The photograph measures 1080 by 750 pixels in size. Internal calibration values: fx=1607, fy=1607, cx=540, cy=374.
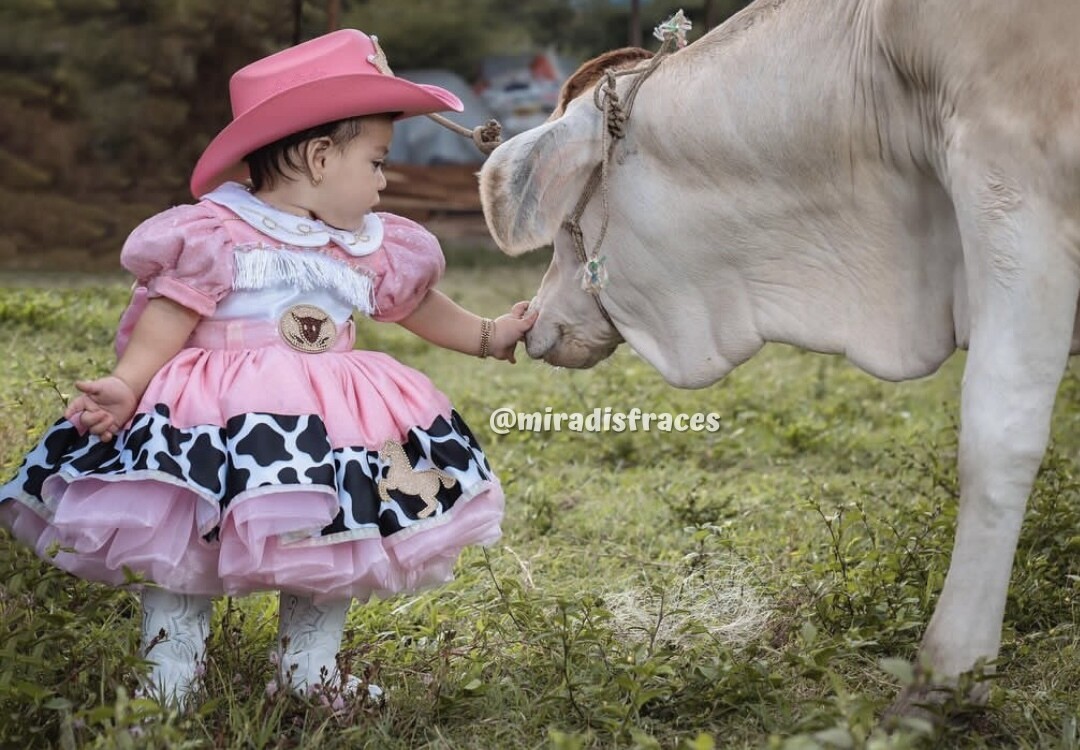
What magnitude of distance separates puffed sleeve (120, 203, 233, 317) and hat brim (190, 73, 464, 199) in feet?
0.55

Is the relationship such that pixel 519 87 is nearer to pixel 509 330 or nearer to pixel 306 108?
pixel 509 330

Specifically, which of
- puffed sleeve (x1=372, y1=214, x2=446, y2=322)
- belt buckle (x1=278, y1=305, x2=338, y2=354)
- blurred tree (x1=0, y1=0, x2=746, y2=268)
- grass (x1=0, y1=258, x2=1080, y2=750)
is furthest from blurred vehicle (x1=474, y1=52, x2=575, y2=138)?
belt buckle (x1=278, y1=305, x2=338, y2=354)

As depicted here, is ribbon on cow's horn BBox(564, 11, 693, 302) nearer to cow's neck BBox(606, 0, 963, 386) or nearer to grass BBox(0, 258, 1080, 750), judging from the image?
cow's neck BBox(606, 0, 963, 386)

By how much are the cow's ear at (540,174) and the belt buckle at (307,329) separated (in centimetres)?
52

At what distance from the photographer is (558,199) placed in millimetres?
3146

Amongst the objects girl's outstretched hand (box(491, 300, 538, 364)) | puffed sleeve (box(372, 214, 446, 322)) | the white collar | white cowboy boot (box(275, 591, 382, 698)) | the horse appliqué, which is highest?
the white collar

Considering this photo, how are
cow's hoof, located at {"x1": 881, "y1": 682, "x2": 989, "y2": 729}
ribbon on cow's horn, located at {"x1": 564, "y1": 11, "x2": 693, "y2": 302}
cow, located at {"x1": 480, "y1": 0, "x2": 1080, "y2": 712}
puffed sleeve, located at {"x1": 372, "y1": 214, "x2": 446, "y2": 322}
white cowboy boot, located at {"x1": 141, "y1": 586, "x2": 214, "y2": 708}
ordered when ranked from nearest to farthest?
cow's hoof, located at {"x1": 881, "y1": 682, "x2": 989, "y2": 729} < cow, located at {"x1": 480, "y1": 0, "x2": 1080, "y2": 712} < white cowboy boot, located at {"x1": 141, "y1": 586, "x2": 214, "y2": 708} < puffed sleeve, located at {"x1": 372, "y1": 214, "x2": 446, "y2": 322} < ribbon on cow's horn, located at {"x1": 564, "y1": 11, "x2": 693, "y2": 302}

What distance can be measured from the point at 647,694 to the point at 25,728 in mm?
982

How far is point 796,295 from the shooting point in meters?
3.07

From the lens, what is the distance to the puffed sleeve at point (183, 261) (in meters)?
2.65

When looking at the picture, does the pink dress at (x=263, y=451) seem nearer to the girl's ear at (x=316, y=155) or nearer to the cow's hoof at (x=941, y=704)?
the girl's ear at (x=316, y=155)

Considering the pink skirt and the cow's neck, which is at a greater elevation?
the cow's neck

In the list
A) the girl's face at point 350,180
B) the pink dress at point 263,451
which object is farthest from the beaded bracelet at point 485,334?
the girl's face at point 350,180

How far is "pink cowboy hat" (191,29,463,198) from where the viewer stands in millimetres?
2734
